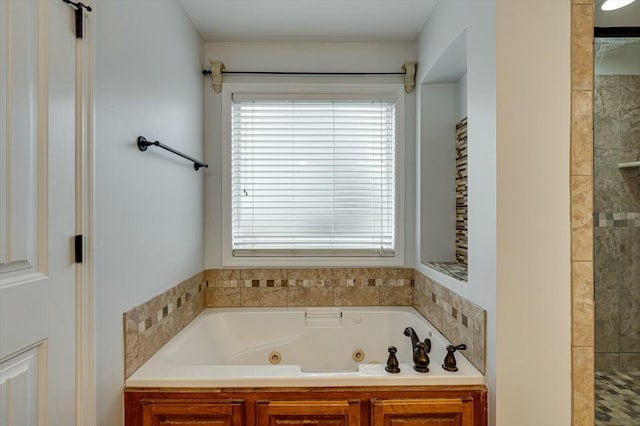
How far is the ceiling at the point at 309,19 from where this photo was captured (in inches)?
78.9

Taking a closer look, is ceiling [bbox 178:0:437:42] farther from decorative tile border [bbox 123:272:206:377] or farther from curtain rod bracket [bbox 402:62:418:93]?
decorative tile border [bbox 123:272:206:377]

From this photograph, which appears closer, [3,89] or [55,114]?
[3,89]

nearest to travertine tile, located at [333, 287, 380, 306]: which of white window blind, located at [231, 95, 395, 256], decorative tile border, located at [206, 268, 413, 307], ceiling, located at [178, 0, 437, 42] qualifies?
decorative tile border, located at [206, 268, 413, 307]

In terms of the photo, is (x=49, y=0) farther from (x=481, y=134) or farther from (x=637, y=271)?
(x=637, y=271)

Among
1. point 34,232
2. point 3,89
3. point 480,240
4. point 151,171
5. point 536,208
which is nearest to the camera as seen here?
point 3,89

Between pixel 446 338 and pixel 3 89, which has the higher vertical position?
pixel 3 89

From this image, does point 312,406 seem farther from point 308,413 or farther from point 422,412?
point 422,412

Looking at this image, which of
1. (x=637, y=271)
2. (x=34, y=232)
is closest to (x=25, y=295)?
(x=34, y=232)

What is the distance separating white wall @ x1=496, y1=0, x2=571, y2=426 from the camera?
1.33m

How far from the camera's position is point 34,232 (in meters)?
0.99

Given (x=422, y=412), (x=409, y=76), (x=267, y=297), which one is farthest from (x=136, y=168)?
(x=409, y=76)

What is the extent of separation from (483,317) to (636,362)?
0.61 metres

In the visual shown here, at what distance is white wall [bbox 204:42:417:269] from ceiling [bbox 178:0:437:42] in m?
0.06

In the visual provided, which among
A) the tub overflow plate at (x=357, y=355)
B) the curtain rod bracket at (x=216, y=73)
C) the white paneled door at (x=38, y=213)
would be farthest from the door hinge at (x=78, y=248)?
the tub overflow plate at (x=357, y=355)
